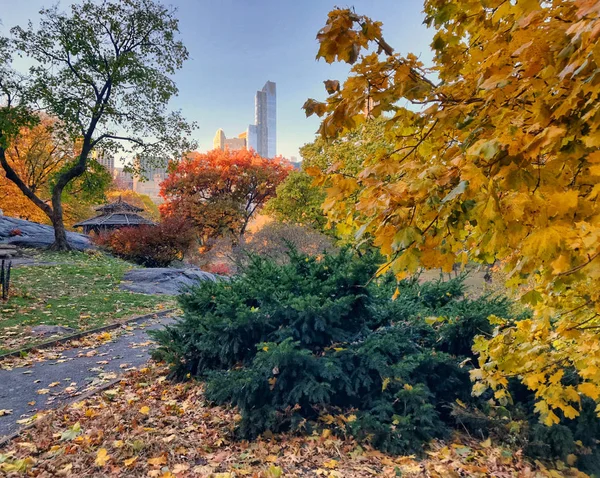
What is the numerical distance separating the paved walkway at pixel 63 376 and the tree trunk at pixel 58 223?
10623mm

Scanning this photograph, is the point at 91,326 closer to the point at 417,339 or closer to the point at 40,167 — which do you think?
the point at 417,339

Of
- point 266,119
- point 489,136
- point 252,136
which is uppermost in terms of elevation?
point 266,119

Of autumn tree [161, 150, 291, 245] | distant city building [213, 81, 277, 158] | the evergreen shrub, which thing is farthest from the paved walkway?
distant city building [213, 81, 277, 158]

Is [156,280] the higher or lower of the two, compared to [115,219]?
lower

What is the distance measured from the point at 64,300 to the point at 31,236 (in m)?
10.4

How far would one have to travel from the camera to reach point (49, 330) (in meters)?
5.94

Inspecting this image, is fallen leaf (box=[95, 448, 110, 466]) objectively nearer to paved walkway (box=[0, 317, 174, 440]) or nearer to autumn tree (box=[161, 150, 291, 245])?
paved walkway (box=[0, 317, 174, 440])

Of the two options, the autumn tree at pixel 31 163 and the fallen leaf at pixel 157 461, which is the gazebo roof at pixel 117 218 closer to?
the autumn tree at pixel 31 163

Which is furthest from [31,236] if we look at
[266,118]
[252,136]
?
[266,118]

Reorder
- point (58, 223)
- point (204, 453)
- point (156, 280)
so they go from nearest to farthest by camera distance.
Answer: point (204, 453) < point (156, 280) < point (58, 223)

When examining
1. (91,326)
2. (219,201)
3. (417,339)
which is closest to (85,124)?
(91,326)

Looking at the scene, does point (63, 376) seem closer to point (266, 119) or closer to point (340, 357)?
point (340, 357)

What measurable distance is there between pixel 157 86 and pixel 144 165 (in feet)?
10.4

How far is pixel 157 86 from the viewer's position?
14336 millimetres
